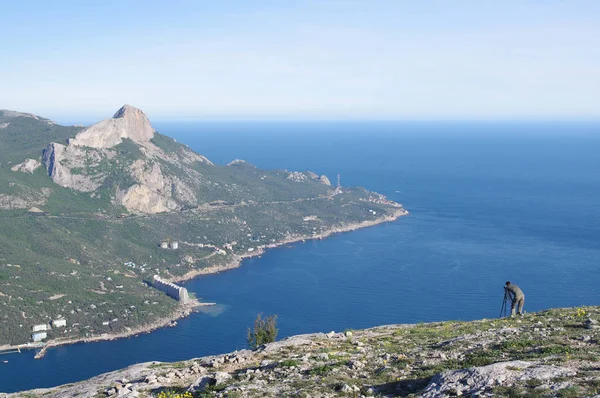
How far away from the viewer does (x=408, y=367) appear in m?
18.1

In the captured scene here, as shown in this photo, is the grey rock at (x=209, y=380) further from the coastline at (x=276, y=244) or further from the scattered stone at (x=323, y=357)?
the coastline at (x=276, y=244)

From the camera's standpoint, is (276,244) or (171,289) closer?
(171,289)

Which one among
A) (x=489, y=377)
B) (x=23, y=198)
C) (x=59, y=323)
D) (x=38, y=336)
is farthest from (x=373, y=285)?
(x=489, y=377)

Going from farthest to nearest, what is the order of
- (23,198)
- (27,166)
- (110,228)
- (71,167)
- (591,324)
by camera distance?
(71,167) < (27,166) < (23,198) < (110,228) < (591,324)

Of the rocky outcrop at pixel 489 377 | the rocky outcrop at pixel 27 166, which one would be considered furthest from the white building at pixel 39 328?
the rocky outcrop at pixel 489 377

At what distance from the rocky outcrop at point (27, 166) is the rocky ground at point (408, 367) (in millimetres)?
156633

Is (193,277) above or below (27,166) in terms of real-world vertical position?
below

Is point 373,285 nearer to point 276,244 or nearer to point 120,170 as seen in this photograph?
point 276,244

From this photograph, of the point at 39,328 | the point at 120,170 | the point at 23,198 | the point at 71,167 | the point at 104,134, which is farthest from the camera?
the point at 104,134

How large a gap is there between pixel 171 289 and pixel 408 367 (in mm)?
108536

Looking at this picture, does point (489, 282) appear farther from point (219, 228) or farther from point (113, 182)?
point (113, 182)

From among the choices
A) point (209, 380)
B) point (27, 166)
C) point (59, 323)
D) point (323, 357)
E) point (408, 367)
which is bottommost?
point (59, 323)

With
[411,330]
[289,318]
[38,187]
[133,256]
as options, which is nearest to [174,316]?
[289,318]

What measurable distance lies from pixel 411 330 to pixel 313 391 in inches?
445
